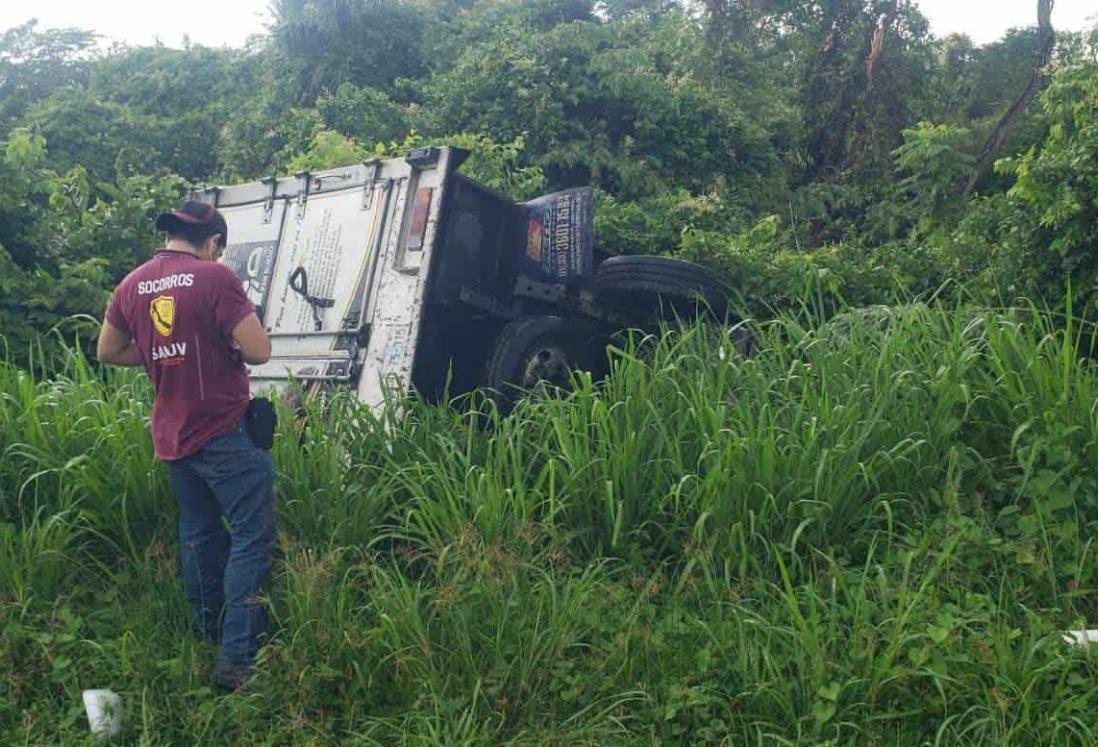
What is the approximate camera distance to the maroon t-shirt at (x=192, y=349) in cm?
425

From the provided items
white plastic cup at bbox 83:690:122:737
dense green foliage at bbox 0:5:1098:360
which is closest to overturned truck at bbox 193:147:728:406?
dense green foliage at bbox 0:5:1098:360

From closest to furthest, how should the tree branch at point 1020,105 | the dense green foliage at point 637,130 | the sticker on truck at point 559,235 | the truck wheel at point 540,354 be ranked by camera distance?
1. the truck wheel at point 540,354
2. the sticker on truck at point 559,235
3. the dense green foliage at point 637,130
4. the tree branch at point 1020,105

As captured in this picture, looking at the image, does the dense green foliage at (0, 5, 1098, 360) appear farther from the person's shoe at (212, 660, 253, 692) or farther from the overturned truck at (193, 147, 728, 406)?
the person's shoe at (212, 660, 253, 692)

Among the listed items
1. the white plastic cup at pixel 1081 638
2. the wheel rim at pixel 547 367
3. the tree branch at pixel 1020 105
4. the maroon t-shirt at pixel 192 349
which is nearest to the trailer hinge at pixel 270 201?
the wheel rim at pixel 547 367

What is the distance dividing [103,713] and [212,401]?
3.50 feet

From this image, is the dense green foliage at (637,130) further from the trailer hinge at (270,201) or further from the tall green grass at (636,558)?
the tall green grass at (636,558)

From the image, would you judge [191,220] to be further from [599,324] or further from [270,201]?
[599,324]

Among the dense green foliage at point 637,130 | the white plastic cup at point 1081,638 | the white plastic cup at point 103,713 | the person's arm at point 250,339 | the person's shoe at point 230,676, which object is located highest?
the dense green foliage at point 637,130

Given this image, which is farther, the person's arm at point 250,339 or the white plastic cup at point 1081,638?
the person's arm at point 250,339

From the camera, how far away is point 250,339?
424cm

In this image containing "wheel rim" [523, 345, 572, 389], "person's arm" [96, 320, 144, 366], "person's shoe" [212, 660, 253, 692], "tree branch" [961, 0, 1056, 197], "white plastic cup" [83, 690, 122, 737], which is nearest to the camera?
"white plastic cup" [83, 690, 122, 737]

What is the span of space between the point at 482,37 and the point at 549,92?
12.4 ft

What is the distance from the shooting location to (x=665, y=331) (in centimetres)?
593

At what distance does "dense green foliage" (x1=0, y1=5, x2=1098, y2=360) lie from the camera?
7.36 m
